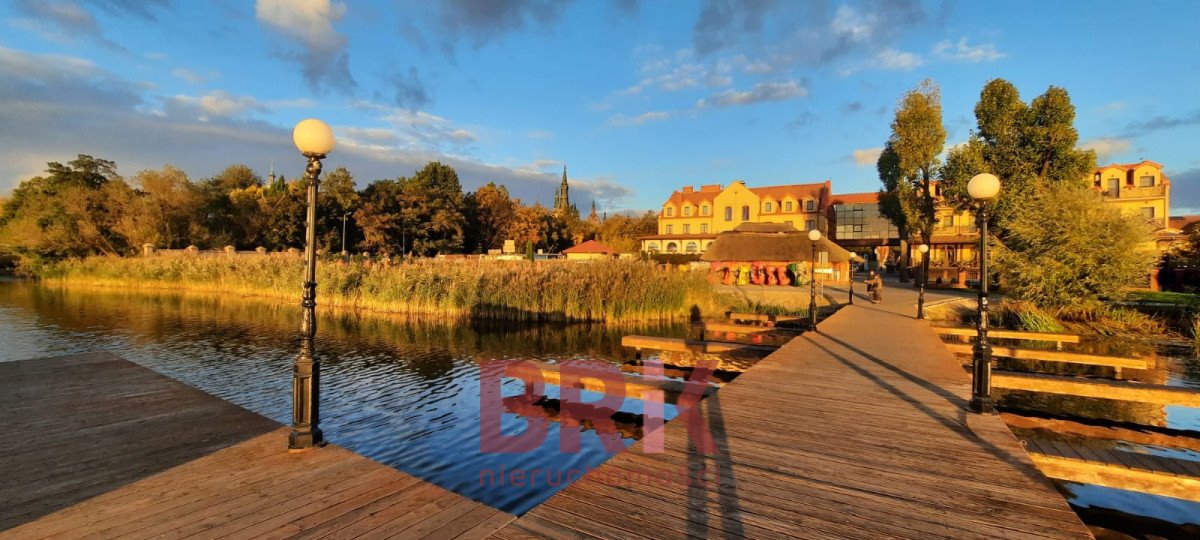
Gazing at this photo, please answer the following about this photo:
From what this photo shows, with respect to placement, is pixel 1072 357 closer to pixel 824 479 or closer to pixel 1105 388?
pixel 1105 388

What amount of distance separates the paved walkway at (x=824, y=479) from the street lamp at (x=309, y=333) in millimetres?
2401

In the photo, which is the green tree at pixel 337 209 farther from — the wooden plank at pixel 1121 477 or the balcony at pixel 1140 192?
the balcony at pixel 1140 192

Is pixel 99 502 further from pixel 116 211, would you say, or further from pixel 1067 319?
pixel 116 211

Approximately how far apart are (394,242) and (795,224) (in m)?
38.2

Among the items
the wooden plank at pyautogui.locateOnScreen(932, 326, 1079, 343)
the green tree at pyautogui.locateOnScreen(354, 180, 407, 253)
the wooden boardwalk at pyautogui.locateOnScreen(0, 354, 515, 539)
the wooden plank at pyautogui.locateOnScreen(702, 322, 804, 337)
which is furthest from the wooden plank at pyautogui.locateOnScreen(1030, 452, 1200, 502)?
the green tree at pyautogui.locateOnScreen(354, 180, 407, 253)

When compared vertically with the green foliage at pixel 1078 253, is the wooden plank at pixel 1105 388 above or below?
below

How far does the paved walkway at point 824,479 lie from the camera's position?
117 inches

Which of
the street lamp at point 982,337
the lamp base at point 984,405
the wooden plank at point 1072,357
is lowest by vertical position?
the wooden plank at point 1072,357

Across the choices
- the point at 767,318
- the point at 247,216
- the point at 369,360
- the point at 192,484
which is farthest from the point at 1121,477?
the point at 247,216

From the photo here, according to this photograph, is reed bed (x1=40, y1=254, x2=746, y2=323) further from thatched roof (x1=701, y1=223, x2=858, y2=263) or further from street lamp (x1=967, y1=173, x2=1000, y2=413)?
street lamp (x1=967, y1=173, x2=1000, y2=413)

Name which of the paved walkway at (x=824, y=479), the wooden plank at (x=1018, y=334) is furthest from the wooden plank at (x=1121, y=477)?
the wooden plank at (x=1018, y=334)

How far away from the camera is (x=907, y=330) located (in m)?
11.9

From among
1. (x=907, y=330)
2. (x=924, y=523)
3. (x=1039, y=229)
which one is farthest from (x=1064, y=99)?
(x=924, y=523)

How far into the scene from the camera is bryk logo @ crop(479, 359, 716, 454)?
6551 mm
